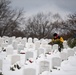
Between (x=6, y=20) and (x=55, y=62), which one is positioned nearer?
(x=55, y=62)

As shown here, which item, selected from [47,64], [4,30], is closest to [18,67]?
[47,64]

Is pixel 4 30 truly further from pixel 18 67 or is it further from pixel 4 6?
pixel 18 67

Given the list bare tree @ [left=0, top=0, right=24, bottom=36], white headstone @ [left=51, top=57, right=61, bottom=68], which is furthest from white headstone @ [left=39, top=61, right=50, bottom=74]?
bare tree @ [left=0, top=0, right=24, bottom=36]

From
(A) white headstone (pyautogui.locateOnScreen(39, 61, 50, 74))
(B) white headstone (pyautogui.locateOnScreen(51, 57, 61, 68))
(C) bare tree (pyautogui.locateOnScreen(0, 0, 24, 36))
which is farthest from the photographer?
(C) bare tree (pyautogui.locateOnScreen(0, 0, 24, 36))

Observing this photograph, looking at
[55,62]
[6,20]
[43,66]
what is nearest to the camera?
[43,66]

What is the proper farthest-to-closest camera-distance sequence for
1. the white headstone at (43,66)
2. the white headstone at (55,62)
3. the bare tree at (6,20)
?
the bare tree at (6,20), the white headstone at (55,62), the white headstone at (43,66)

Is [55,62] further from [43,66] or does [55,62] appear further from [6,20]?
[6,20]

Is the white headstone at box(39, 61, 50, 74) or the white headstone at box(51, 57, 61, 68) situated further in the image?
the white headstone at box(51, 57, 61, 68)

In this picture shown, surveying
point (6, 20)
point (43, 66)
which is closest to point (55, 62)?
point (43, 66)

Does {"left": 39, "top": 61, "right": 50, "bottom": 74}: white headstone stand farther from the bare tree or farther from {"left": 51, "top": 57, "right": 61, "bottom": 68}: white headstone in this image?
the bare tree

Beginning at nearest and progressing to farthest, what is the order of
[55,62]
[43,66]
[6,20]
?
[43,66], [55,62], [6,20]

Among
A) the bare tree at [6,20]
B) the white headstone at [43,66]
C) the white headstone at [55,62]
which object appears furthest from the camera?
the bare tree at [6,20]

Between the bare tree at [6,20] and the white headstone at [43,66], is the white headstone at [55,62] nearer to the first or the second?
the white headstone at [43,66]

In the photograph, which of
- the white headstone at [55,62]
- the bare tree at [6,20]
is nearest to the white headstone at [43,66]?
the white headstone at [55,62]
